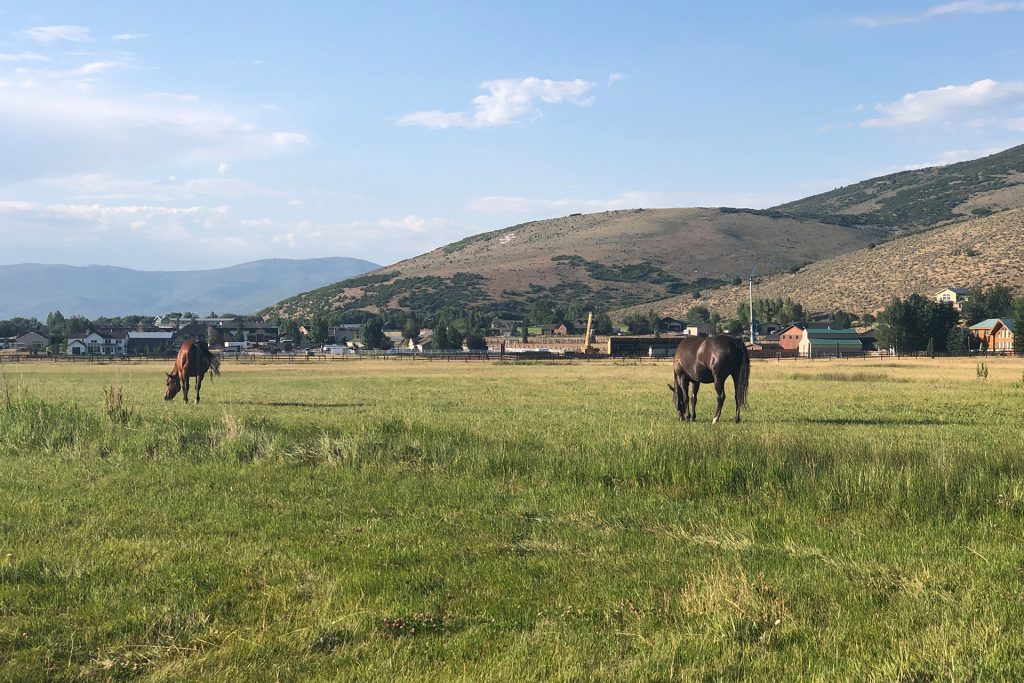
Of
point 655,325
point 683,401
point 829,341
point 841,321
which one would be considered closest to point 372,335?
point 655,325

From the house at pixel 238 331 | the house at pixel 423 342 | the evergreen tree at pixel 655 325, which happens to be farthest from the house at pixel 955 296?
the house at pixel 238 331

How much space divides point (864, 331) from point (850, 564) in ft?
405

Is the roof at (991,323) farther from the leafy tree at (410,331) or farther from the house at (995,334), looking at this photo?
the leafy tree at (410,331)

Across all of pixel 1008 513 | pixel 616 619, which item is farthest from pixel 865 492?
pixel 616 619

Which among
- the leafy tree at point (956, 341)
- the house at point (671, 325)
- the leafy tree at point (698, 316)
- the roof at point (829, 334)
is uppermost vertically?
the leafy tree at point (698, 316)

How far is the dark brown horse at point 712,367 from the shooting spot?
23.7 metres

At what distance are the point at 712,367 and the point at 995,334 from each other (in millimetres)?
90647

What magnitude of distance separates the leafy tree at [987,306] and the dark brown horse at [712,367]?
98.0m

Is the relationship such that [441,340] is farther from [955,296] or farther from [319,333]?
[955,296]

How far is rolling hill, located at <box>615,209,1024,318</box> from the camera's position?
13650 cm

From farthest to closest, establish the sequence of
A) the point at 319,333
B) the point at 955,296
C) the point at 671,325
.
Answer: the point at 319,333 → the point at 671,325 → the point at 955,296

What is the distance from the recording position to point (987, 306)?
11100cm

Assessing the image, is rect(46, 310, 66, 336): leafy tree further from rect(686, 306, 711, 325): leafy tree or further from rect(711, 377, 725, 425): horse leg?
rect(711, 377, 725, 425): horse leg

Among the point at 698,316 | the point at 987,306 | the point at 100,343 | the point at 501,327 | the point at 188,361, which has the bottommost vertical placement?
the point at 188,361
